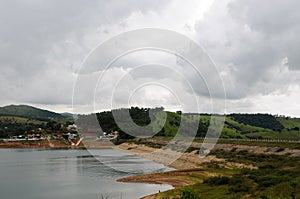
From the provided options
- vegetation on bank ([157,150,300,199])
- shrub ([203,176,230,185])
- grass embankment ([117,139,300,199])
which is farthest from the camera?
shrub ([203,176,230,185])

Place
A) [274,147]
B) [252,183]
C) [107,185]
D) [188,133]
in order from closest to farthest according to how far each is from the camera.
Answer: [252,183] → [107,185] → [274,147] → [188,133]

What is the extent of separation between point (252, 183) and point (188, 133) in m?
133

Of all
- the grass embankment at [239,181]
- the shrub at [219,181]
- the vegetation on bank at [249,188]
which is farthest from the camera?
the shrub at [219,181]

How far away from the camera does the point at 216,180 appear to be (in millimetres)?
45969

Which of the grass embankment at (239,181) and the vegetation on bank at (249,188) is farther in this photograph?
the grass embankment at (239,181)

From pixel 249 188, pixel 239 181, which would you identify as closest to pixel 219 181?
pixel 239 181

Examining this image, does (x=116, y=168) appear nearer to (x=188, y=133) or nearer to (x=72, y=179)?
(x=72, y=179)

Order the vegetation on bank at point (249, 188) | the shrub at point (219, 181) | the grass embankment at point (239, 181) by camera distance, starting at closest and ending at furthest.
Answer: 1. the vegetation on bank at point (249, 188)
2. the grass embankment at point (239, 181)
3. the shrub at point (219, 181)

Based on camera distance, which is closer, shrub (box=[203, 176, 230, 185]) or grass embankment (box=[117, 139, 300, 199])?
grass embankment (box=[117, 139, 300, 199])

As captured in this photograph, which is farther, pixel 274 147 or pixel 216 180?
pixel 274 147

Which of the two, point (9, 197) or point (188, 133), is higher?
point (188, 133)

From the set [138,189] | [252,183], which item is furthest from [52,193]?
[252,183]

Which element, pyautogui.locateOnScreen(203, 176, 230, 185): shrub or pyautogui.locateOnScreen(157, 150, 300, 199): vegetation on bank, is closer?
pyautogui.locateOnScreen(157, 150, 300, 199): vegetation on bank

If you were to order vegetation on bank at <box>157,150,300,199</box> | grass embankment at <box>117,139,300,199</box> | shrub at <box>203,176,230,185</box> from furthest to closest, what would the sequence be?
shrub at <box>203,176,230,185</box>, grass embankment at <box>117,139,300,199</box>, vegetation on bank at <box>157,150,300,199</box>
